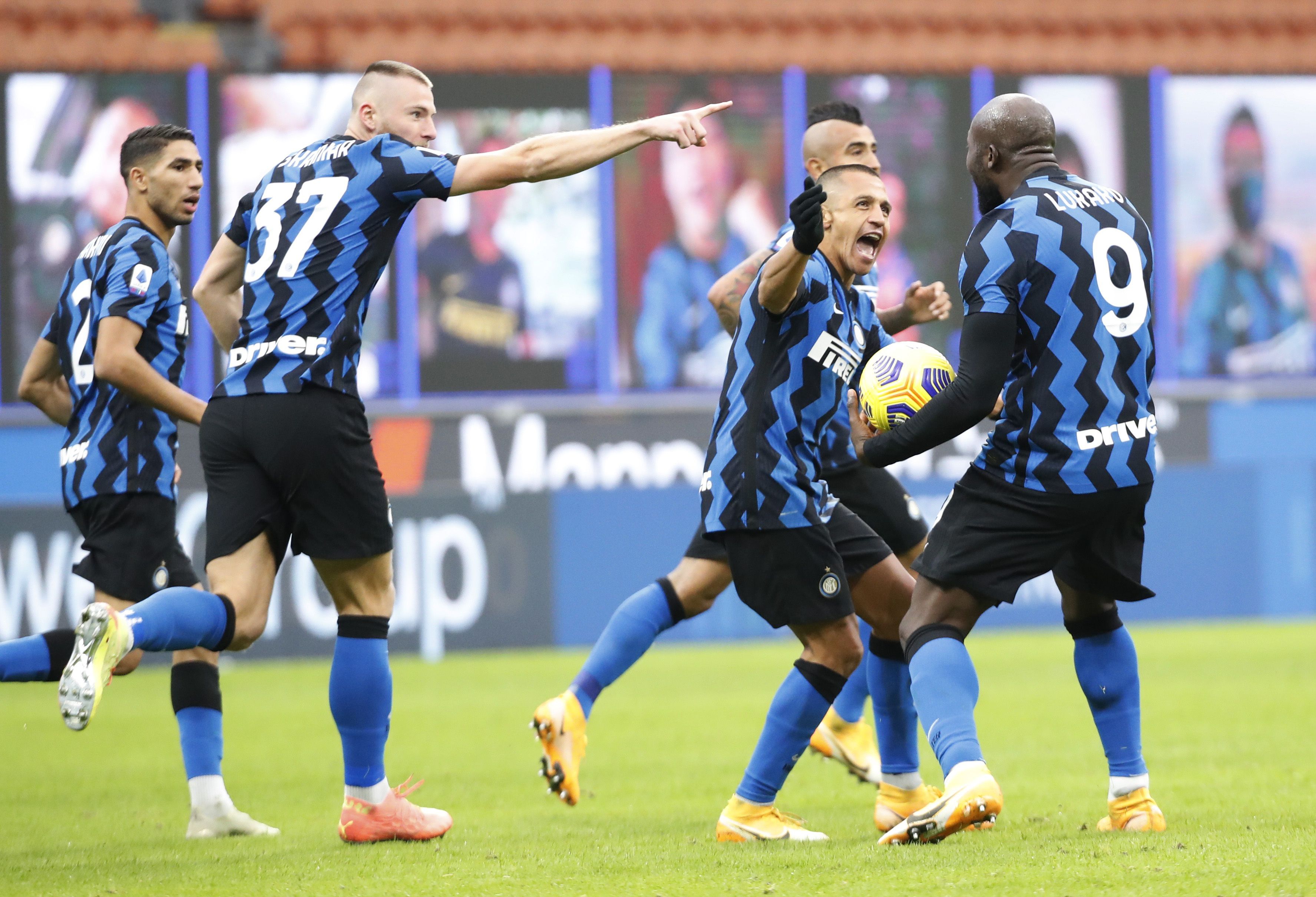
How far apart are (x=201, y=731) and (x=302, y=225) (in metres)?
1.70

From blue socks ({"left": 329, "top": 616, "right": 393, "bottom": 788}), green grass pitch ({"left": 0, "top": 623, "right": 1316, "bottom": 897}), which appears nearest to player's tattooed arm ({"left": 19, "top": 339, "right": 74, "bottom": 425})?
green grass pitch ({"left": 0, "top": 623, "right": 1316, "bottom": 897})

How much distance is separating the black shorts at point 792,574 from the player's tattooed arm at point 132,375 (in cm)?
174

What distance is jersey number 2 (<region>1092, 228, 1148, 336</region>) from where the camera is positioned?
167 inches

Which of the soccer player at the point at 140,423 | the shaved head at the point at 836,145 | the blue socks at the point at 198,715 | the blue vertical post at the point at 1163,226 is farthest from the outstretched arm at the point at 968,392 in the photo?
the blue vertical post at the point at 1163,226

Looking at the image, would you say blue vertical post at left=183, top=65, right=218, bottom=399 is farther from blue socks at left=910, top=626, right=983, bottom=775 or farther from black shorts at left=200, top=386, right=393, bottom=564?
blue socks at left=910, top=626, right=983, bottom=775

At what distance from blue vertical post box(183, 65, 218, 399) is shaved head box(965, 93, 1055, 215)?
10400 mm

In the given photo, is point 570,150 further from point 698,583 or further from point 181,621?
point 698,583

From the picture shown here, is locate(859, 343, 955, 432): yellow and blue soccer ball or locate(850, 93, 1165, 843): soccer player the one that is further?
locate(859, 343, 955, 432): yellow and blue soccer ball

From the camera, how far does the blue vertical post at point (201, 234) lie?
13820 mm

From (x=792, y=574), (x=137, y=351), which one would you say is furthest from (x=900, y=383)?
(x=137, y=351)

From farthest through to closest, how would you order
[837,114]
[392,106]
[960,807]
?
1. [837,114]
2. [392,106]
3. [960,807]

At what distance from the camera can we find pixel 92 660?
4.11 metres

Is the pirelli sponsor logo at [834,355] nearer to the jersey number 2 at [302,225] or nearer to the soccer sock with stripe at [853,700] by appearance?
the jersey number 2 at [302,225]

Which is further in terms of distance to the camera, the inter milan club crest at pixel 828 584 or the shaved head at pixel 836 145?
the shaved head at pixel 836 145
